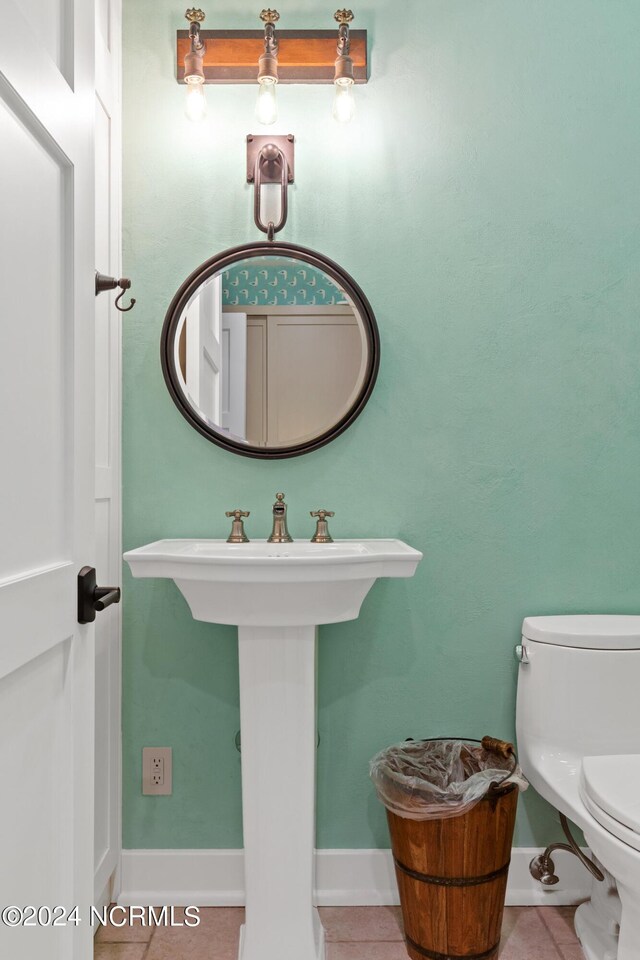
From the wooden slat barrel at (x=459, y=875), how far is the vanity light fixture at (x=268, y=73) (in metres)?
1.65

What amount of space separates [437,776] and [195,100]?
172 centimetres

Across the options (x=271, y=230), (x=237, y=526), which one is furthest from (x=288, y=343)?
(x=237, y=526)

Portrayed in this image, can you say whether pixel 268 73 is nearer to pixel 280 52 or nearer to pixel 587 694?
pixel 280 52

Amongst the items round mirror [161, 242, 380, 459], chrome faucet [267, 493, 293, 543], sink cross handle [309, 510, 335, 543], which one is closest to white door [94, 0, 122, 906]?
round mirror [161, 242, 380, 459]

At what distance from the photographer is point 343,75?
70.4 inches

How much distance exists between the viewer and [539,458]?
1.93 m

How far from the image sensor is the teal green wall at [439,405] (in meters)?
1.91

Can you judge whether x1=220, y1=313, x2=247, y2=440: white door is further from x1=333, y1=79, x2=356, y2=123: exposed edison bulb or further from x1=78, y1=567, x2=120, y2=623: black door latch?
x1=78, y1=567, x2=120, y2=623: black door latch

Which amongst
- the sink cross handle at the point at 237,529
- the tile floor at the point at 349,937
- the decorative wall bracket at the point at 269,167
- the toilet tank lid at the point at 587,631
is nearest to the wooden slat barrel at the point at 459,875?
the tile floor at the point at 349,937

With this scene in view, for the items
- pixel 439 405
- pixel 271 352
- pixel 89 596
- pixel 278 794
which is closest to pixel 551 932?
pixel 278 794

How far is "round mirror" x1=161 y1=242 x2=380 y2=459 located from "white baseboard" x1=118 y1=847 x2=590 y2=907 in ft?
3.45

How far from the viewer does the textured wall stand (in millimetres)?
1909

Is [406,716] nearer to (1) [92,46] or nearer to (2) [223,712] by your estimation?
(2) [223,712]

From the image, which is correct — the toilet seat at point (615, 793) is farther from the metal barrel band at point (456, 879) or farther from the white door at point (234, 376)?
the white door at point (234, 376)
